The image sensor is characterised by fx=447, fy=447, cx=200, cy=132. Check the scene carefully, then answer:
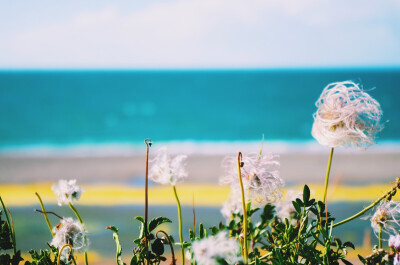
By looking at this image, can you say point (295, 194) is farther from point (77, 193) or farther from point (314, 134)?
point (77, 193)

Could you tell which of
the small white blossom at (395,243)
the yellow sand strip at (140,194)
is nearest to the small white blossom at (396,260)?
the small white blossom at (395,243)

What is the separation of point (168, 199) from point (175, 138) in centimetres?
2318

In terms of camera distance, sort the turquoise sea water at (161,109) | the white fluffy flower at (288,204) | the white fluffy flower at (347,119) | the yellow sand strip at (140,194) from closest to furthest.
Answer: the white fluffy flower at (347,119), the white fluffy flower at (288,204), the yellow sand strip at (140,194), the turquoise sea water at (161,109)

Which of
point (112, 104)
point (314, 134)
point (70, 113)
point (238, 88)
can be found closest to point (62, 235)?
point (314, 134)

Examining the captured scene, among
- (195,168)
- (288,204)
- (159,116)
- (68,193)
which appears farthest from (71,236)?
(159,116)

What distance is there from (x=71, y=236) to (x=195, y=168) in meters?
9.83

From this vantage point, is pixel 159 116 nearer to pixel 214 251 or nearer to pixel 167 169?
pixel 167 169

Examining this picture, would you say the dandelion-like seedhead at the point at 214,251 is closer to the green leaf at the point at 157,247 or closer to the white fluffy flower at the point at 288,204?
the green leaf at the point at 157,247

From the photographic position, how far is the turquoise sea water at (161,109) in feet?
99.1

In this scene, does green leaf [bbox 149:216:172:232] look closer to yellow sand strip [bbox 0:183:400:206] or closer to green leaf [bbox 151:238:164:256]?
green leaf [bbox 151:238:164:256]

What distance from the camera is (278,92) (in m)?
50.2

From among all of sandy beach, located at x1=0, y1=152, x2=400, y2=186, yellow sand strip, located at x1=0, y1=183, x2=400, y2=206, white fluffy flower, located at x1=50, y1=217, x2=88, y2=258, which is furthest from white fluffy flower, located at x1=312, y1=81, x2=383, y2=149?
sandy beach, located at x1=0, y1=152, x2=400, y2=186

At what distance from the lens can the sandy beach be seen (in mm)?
9353

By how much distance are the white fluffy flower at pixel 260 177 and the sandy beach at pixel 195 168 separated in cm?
829
